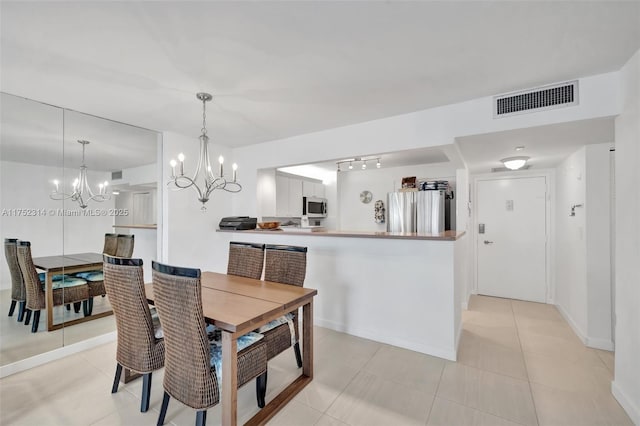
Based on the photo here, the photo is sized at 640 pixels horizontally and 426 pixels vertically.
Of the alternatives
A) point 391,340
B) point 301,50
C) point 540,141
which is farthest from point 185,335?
point 540,141

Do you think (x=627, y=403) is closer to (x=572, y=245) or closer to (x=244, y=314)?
(x=572, y=245)

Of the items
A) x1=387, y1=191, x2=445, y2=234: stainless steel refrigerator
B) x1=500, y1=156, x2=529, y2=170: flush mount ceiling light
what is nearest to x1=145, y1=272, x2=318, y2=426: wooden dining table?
x1=387, y1=191, x2=445, y2=234: stainless steel refrigerator

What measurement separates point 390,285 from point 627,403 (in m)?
1.72

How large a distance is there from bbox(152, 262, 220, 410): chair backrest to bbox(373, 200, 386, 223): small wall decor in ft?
13.0

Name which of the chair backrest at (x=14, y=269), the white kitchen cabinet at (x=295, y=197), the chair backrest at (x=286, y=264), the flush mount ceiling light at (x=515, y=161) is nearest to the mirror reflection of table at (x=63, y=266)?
the chair backrest at (x=14, y=269)

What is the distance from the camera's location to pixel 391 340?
2812 mm

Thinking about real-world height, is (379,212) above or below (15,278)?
above

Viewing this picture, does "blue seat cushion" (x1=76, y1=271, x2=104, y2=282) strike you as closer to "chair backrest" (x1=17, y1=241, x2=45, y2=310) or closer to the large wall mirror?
the large wall mirror

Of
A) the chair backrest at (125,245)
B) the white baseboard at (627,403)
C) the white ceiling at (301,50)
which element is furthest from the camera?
the chair backrest at (125,245)

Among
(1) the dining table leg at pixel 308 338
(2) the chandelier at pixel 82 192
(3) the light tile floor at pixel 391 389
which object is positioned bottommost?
(3) the light tile floor at pixel 391 389

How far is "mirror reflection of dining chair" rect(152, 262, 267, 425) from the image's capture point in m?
1.46

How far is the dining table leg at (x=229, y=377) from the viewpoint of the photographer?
5.00ft

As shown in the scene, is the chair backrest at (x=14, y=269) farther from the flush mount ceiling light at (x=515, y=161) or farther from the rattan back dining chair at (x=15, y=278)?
the flush mount ceiling light at (x=515, y=161)

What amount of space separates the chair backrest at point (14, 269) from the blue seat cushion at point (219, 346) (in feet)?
6.58
